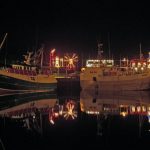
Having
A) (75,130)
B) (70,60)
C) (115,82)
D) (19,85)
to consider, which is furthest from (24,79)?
(70,60)

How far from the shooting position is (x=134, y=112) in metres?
26.7

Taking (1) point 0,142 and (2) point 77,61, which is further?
(2) point 77,61

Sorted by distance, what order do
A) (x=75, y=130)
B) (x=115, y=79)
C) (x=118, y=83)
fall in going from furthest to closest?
(x=115, y=79)
(x=118, y=83)
(x=75, y=130)

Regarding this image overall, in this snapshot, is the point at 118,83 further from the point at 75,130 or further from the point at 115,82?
the point at 75,130

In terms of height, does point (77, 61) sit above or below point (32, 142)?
above

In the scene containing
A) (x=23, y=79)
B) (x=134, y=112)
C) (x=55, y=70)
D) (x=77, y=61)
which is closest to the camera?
(x=134, y=112)

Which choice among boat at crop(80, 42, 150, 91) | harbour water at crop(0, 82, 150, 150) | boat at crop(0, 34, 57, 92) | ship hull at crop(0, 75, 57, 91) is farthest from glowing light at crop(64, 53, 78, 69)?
harbour water at crop(0, 82, 150, 150)

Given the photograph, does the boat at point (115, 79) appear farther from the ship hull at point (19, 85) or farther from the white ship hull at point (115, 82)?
the ship hull at point (19, 85)

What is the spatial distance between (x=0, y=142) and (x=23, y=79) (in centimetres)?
3739

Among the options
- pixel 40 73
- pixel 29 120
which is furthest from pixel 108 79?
pixel 29 120

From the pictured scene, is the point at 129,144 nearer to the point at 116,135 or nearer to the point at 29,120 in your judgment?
the point at 116,135

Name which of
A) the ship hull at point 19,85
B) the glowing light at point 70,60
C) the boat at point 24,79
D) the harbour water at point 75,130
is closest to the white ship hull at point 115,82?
the boat at point 24,79

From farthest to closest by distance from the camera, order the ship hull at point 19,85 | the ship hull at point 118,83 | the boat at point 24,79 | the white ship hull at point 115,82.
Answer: the ship hull at point 118,83 < the white ship hull at point 115,82 < the boat at point 24,79 < the ship hull at point 19,85

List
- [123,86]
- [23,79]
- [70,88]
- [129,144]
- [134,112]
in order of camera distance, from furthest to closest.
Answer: [70,88] < [123,86] < [23,79] < [134,112] < [129,144]
